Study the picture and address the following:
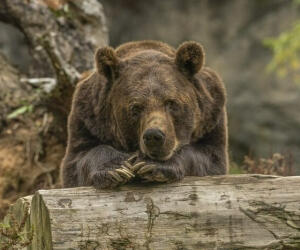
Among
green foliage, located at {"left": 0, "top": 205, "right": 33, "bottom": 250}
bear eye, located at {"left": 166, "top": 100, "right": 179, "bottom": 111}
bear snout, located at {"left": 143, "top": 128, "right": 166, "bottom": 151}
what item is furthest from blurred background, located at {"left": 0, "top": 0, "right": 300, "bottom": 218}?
green foliage, located at {"left": 0, "top": 205, "right": 33, "bottom": 250}

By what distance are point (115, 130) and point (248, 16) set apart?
31.9 feet

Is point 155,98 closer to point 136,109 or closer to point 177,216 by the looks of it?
point 136,109

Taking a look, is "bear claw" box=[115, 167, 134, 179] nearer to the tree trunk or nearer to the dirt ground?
the tree trunk

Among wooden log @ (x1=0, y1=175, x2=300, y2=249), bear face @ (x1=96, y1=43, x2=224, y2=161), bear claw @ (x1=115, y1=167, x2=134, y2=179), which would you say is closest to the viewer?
wooden log @ (x1=0, y1=175, x2=300, y2=249)

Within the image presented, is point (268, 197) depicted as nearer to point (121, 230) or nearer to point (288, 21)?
point (121, 230)

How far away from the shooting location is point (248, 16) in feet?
46.7

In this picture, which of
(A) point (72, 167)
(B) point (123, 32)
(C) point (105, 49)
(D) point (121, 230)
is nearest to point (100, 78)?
(C) point (105, 49)

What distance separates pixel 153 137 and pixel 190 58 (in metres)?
0.98

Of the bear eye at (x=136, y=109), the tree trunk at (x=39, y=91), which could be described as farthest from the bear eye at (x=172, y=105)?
the tree trunk at (x=39, y=91)

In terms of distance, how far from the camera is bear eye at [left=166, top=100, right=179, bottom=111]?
4812mm

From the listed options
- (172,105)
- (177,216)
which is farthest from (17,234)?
(172,105)

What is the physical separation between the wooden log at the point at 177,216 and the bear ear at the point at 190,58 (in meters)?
1.26

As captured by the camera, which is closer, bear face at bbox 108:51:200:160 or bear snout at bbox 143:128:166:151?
bear snout at bbox 143:128:166:151

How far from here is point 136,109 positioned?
4801 mm
